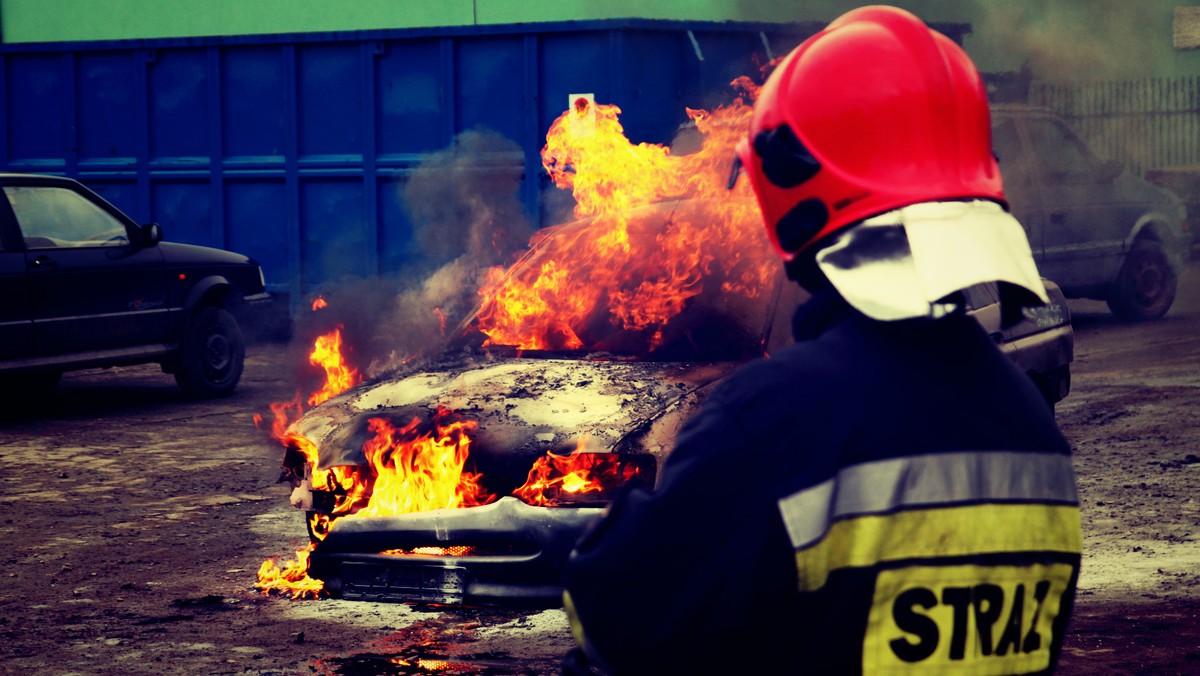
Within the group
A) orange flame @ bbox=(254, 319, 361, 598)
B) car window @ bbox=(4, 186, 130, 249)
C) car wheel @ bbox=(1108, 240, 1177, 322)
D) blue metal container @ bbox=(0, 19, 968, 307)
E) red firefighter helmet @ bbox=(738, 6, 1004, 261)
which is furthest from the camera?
car wheel @ bbox=(1108, 240, 1177, 322)

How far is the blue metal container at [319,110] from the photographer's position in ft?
44.3

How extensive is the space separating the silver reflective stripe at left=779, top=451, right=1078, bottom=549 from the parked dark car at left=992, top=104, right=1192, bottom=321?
11.1 m

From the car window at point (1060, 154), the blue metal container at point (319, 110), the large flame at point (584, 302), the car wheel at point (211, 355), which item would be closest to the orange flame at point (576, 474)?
the large flame at point (584, 302)

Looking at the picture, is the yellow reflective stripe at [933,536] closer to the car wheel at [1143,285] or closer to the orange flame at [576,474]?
the orange flame at [576,474]

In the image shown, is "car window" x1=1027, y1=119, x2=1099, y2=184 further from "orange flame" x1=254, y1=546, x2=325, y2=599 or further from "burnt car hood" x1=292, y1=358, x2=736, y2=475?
"orange flame" x1=254, y1=546, x2=325, y2=599

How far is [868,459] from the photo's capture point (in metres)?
1.54

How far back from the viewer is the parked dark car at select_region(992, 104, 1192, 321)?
42.2 ft

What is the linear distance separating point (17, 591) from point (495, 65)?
863cm

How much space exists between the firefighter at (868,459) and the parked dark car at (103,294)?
31.6 feet

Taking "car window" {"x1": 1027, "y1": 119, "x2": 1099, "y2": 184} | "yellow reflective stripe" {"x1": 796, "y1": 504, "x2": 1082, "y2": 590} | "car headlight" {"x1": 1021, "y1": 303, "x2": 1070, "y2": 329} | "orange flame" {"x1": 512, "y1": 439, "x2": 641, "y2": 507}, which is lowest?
"orange flame" {"x1": 512, "y1": 439, "x2": 641, "y2": 507}

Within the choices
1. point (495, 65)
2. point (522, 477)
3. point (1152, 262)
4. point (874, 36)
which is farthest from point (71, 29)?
point (874, 36)

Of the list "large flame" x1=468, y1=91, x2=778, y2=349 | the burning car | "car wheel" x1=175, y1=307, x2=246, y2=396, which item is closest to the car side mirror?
"car wheel" x1=175, y1=307, x2=246, y2=396

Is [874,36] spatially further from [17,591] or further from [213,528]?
[213,528]

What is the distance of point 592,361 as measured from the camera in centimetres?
596
